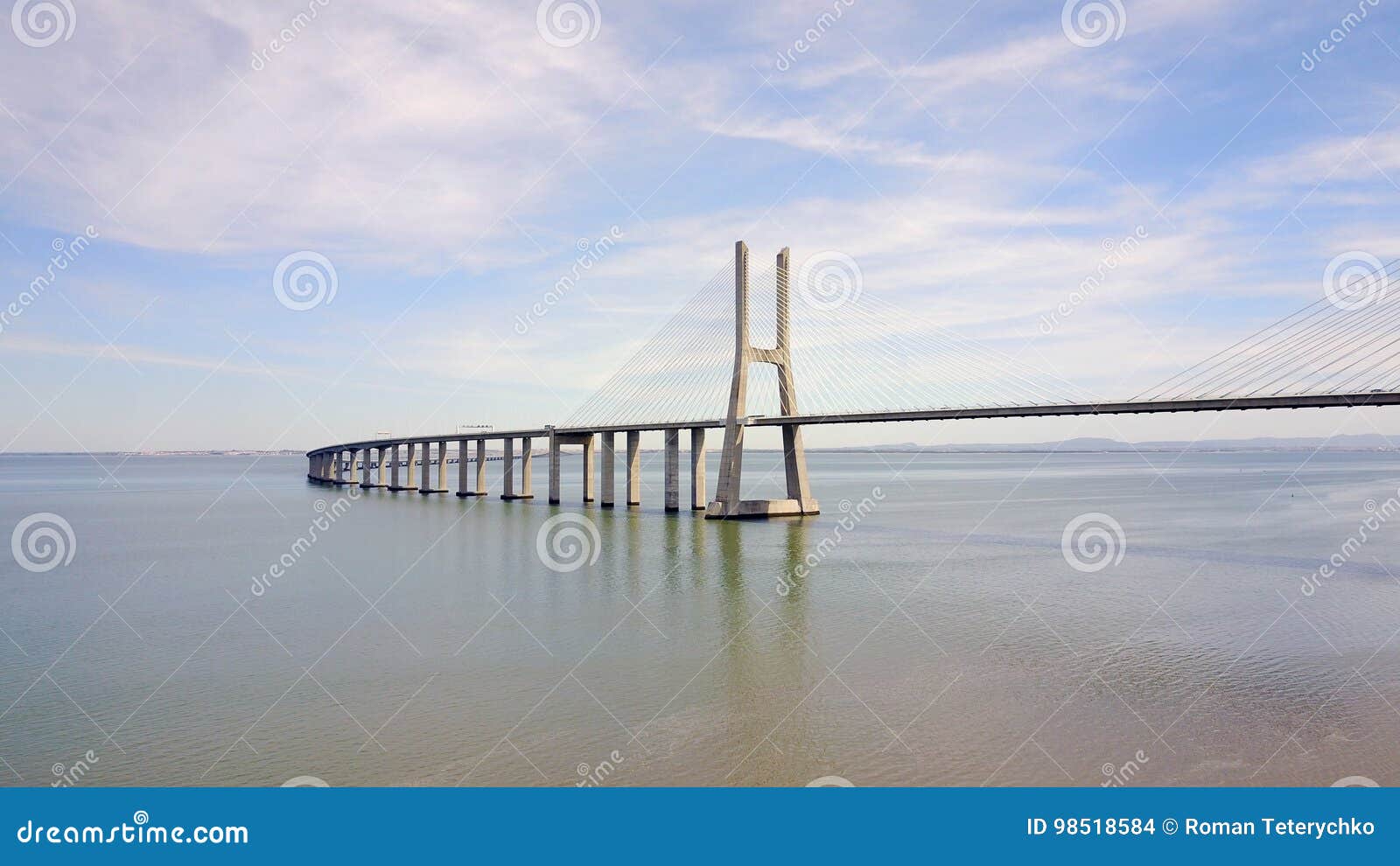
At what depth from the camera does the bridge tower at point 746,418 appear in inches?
1860

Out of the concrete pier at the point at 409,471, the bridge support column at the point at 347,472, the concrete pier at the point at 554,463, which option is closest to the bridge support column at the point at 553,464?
the concrete pier at the point at 554,463

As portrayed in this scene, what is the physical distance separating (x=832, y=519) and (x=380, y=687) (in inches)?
1430

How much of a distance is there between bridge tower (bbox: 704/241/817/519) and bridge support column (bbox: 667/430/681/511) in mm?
5233

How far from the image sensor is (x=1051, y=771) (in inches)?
464

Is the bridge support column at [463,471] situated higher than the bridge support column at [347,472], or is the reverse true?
the bridge support column at [347,472]

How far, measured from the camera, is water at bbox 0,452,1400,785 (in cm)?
1227

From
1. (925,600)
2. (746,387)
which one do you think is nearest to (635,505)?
(746,387)

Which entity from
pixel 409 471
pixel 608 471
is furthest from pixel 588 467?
pixel 409 471

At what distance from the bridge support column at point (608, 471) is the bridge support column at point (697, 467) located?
658 cm

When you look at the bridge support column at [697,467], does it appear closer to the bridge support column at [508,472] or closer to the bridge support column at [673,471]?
the bridge support column at [673,471]

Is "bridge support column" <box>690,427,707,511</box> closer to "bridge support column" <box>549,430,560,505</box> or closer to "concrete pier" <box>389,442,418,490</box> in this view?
"bridge support column" <box>549,430,560,505</box>

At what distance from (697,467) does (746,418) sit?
6.05 m

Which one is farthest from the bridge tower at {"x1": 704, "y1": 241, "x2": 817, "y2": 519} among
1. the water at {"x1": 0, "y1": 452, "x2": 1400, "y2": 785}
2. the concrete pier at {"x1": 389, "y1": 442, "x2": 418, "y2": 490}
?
the concrete pier at {"x1": 389, "y1": 442, "x2": 418, "y2": 490}

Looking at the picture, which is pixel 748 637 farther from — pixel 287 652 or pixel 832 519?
pixel 832 519
